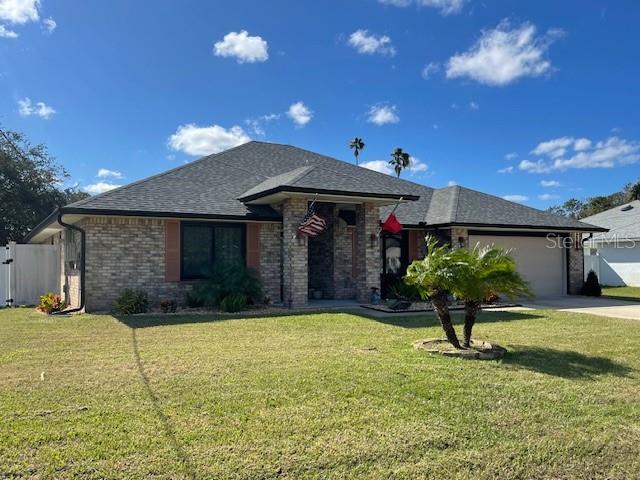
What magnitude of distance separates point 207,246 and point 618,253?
72.1 feet

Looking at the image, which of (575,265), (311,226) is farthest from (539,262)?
(311,226)

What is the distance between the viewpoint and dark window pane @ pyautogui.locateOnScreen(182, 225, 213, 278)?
13805mm

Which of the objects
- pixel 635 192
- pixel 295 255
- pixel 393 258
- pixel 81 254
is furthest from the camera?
pixel 635 192

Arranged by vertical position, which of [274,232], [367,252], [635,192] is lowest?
[367,252]

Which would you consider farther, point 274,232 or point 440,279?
point 274,232

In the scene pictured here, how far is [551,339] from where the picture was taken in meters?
8.86

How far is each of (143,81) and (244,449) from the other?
1613 centimetres

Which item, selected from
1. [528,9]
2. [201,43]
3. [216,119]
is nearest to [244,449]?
[528,9]

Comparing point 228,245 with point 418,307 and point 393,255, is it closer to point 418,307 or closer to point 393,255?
point 418,307

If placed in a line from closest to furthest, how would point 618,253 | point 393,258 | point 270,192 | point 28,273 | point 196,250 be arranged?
point 270,192, point 196,250, point 28,273, point 393,258, point 618,253

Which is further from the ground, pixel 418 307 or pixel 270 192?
pixel 270 192

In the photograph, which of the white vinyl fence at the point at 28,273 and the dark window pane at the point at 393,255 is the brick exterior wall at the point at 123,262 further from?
the dark window pane at the point at 393,255

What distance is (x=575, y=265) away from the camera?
62.3 feet

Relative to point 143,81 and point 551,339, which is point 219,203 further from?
point 551,339
